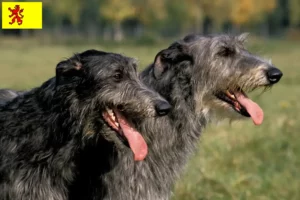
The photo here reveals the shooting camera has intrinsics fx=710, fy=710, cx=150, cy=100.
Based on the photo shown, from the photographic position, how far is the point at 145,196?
6.40 metres

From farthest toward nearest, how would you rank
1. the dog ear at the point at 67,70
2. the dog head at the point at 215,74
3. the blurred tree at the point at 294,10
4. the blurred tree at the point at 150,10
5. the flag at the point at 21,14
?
the blurred tree at the point at 294,10 → the blurred tree at the point at 150,10 → the flag at the point at 21,14 → the dog head at the point at 215,74 → the dog ear at the point at 67,70

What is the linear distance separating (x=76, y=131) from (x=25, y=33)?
71.5m

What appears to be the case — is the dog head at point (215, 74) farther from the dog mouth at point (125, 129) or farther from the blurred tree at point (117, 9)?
the blurred tree at point (117, 9)

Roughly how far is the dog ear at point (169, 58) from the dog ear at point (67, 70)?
108cm

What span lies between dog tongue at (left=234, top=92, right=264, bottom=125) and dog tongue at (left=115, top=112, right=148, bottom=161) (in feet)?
4.45

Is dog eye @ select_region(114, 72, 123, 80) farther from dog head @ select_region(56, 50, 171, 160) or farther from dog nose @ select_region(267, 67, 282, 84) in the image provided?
dog nose @ select_region(267, 67, 282, 84)

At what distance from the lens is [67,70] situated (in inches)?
225

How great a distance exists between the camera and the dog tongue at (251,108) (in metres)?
6.64

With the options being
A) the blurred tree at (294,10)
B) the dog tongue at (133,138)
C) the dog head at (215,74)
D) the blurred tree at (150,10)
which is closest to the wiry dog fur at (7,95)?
the dog head at (215,74)

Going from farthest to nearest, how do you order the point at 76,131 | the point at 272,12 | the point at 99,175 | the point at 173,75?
the point at 272,12
the point at 173,75
the point at 99,175
the point at 76,131

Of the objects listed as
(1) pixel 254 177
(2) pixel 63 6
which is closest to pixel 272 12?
(2) pixel 63 6

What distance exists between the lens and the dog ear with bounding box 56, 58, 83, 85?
5.70 m

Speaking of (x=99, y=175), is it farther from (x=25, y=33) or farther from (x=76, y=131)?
(x=25, y=33)

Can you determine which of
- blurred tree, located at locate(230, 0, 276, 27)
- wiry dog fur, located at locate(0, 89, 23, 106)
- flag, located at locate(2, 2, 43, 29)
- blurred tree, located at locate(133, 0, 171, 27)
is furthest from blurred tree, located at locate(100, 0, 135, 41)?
wiry dog fur, located at locate(0, 89, 23, 106)
